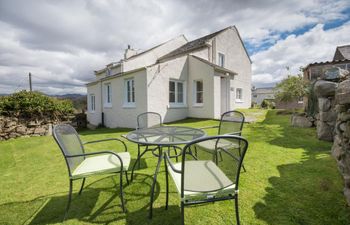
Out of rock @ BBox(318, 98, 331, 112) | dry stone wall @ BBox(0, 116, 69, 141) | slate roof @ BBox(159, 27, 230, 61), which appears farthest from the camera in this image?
slate roof @ BBox(159, 27, 230, 61)

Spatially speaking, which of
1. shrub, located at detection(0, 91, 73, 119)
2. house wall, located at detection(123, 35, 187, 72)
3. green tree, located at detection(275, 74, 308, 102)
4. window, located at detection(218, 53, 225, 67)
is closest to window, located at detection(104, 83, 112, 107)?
house wall, located at detection(123, 35, 187, 72)

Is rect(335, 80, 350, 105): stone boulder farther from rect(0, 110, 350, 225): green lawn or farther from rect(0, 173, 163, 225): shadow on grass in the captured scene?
rect(0, 173, 163, 225): shadow on grass

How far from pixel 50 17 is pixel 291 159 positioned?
1099 centimetres

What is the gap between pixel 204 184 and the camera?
1.80 metres

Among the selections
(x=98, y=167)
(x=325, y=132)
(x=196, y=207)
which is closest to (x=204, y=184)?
(x=196, y=207)

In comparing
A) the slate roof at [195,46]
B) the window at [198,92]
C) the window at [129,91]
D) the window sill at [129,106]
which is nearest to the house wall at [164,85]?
the window at [198,92]

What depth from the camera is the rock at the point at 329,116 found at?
512 cm

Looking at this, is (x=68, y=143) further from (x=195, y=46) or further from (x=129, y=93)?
(x=195, y=46)

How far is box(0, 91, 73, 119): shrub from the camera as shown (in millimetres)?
9117

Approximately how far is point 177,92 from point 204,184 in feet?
33.6

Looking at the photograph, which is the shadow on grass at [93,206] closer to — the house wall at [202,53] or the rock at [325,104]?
the rock at [325,104]

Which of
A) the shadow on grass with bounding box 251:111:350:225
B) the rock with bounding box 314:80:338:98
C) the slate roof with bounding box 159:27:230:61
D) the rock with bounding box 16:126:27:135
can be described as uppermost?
the slate roof with bounding box 159:27:230:61

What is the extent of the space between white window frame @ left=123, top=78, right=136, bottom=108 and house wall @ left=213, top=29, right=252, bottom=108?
27.1ft

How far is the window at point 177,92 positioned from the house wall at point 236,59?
5351mm
